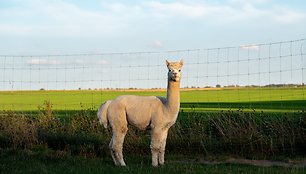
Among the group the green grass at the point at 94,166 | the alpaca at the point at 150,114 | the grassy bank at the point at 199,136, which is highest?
the alpaca at the point at 150,114

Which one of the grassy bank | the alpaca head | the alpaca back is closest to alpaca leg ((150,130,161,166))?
the alpaca back

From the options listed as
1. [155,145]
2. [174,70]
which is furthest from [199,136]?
[174,70]

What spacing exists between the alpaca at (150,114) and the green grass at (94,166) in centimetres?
42

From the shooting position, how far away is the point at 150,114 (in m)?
10.3

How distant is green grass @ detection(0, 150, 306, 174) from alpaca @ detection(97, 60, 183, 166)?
42 cm

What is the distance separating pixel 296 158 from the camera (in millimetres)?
11516

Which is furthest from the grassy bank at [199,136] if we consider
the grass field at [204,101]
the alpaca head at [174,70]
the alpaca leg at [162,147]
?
the grass field at [204,101]

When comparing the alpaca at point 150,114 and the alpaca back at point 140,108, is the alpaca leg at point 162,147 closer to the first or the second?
the alpaca at point 150,114

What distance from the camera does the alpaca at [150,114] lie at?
33.3 ft

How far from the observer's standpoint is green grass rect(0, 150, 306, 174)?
9.46 metres

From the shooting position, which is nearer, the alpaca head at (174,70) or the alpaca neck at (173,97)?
the alpaca head at (174,70)

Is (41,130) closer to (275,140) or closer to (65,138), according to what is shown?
(65,138)

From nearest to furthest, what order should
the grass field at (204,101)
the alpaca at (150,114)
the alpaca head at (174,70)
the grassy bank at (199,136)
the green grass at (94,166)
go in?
the green grass at (94,166), the alpaca head at (174,70), the alpaca at (150,114), the grassy bank at (199,136), the grass field at (204,101)

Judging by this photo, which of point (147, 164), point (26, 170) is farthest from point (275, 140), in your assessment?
point (26, 170)
